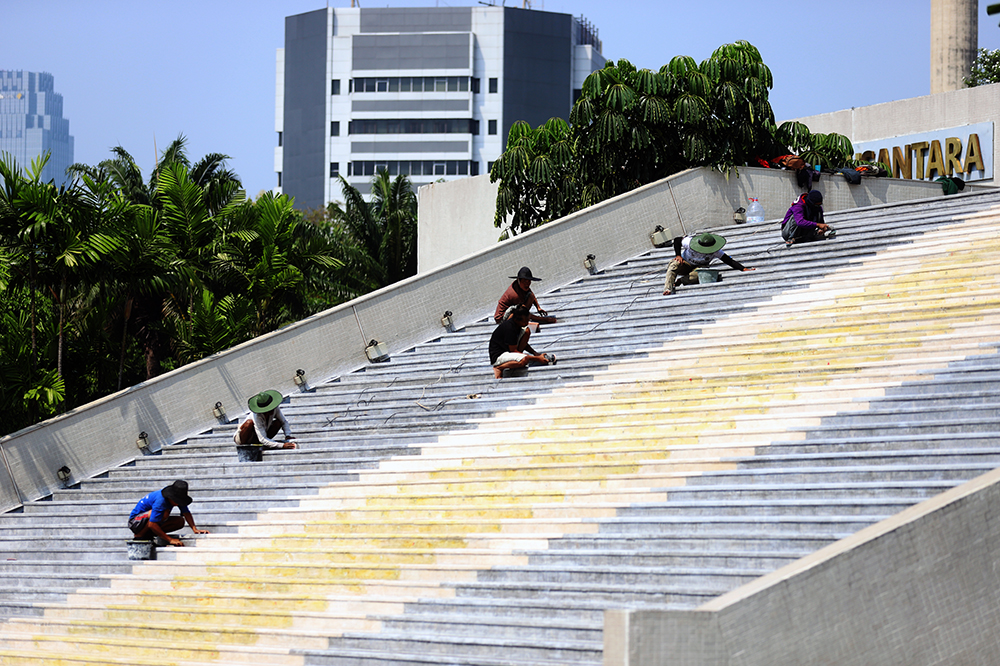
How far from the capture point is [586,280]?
52.6 feet

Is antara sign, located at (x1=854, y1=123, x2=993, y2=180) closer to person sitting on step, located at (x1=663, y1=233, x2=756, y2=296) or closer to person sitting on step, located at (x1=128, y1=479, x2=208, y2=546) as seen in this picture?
person sitting on step, located at (x1=663, y1=233, x2=756, y2=296)

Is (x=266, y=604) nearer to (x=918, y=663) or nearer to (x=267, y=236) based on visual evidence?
(x=918, y=663)

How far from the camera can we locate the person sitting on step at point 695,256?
45.6 ft

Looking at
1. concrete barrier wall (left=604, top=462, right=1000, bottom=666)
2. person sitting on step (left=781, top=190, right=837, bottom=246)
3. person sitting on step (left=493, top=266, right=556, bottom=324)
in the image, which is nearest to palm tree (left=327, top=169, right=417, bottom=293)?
person sitting on step (left=493, top=266, right=556, bottom=324)

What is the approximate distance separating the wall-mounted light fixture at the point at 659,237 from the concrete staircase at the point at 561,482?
9.83ft

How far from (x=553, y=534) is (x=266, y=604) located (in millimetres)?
2410

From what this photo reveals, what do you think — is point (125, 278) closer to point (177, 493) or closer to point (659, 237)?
point (177, 493)

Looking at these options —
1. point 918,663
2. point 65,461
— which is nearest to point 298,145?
point 65,461

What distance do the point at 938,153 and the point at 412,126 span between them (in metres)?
77.1

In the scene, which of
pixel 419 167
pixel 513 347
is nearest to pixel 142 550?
pixel 513 347

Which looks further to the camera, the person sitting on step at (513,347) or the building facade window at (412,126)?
the building facade window at (412,126)

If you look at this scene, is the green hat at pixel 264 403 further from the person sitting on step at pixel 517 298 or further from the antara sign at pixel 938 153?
the antara sign at pixel 938 153

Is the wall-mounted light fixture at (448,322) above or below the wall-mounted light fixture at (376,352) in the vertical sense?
above

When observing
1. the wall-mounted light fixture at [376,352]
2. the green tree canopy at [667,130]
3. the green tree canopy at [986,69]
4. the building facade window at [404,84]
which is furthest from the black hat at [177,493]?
the building facade window at [404,84]
